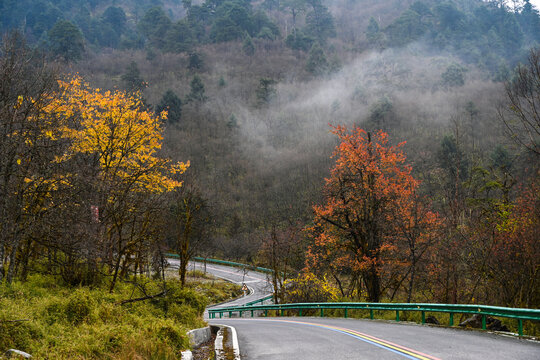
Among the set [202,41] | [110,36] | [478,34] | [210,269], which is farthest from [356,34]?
[210,269]

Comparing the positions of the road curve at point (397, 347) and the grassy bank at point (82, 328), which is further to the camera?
the road curve at point (397, 347)

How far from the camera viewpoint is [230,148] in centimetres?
9212

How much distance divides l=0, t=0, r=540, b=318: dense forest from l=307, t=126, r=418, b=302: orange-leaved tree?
12cm

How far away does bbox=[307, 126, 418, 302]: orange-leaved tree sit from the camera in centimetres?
2227

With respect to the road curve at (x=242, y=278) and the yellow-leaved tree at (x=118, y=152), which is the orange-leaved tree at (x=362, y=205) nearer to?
the yellow-leaved tree at (x=118, y=152)

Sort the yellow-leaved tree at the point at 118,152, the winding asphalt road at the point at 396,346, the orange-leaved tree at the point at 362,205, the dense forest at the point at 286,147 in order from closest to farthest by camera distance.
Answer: the winding asphalt road at the point at 396,346, the dense forest at the point at 286,147, the yellow-leaved tree at the point at 118,152, the orange-leaved tree at the point at 362,205

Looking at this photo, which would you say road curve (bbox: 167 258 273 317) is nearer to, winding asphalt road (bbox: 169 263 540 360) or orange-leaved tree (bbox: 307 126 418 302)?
orange-leaved tree (bbox: 307 126 418 302)

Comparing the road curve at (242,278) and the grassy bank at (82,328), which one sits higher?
the grassy bank at (82,328)

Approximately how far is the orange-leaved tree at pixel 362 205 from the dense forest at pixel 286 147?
12cm

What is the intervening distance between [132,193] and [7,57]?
7.14m

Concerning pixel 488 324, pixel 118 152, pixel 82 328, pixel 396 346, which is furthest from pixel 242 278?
pixel 396 346

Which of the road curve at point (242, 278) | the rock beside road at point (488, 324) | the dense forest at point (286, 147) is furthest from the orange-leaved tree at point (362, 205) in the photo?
the road curve at point (242, 278)

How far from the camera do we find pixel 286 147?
303 feet

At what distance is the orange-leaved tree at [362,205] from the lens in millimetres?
22266
